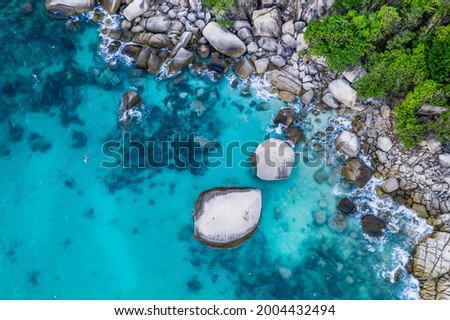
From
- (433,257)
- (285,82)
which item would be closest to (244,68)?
(285,82)

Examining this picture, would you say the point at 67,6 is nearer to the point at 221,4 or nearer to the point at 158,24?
the point at 158,24

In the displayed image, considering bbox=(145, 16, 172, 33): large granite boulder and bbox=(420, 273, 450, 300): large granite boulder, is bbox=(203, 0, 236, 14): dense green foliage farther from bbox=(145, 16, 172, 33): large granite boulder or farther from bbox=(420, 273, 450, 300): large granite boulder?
bbox=(420, 273, 450, 300): large granite boulder

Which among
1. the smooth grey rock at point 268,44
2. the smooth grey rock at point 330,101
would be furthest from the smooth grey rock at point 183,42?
the smooth grey rock at point 330,101

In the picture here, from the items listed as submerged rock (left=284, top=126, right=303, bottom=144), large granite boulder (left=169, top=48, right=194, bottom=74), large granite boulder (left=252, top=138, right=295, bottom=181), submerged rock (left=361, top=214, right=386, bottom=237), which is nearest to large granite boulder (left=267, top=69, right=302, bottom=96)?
submerged rock (left=284, top=126, right=303, bottom=144)

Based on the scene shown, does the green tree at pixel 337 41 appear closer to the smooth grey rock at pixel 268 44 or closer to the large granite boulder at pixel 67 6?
the smooth grey rock at pixel 268 44
